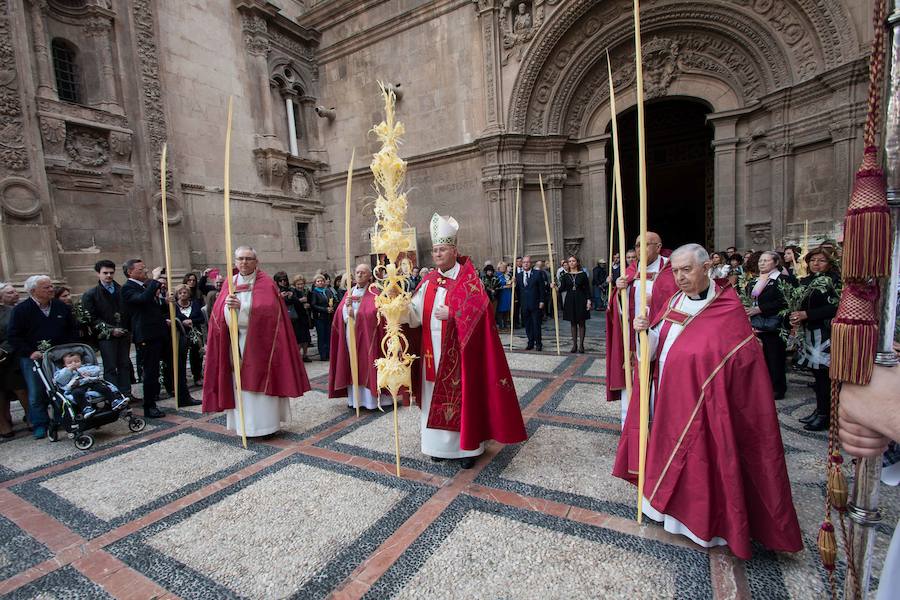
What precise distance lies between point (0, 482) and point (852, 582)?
5.31 m

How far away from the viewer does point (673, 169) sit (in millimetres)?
17031

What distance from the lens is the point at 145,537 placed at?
259cm

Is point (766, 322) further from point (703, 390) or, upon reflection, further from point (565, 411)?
point (703, 390)

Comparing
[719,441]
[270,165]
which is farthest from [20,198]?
[719,441]

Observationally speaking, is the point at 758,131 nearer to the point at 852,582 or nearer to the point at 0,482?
the point at 852,582

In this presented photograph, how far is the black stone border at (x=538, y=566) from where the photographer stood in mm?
2059

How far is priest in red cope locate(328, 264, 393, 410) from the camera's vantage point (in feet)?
15.9

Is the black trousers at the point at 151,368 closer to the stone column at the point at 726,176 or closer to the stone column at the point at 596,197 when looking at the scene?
the stone column at the point at 596,197

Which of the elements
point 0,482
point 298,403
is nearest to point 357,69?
point 298,403

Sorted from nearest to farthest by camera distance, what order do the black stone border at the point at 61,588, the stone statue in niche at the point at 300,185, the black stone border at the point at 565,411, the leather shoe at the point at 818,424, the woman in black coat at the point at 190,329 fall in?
the black stone border at the point at 61,588
the leather shoe at the point at 818,424
the black stone border at the point at 565,411
the woman in black coat at the point at 190,329
the stone statue in niche at the point at 300,185

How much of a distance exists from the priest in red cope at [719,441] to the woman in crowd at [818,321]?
2.30 metres

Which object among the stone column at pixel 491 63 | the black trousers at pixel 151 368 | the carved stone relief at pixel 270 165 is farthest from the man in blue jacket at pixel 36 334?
the stone column at pixel 491 63

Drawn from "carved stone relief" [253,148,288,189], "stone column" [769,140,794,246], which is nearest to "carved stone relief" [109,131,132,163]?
"carved stone relief" [253,148,288,189]

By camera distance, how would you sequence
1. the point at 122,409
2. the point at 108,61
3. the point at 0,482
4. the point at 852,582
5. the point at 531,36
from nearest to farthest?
the point at 852,582
the point at 0,482
the point at 122,409
the point at 108,61
the point at 531,36
